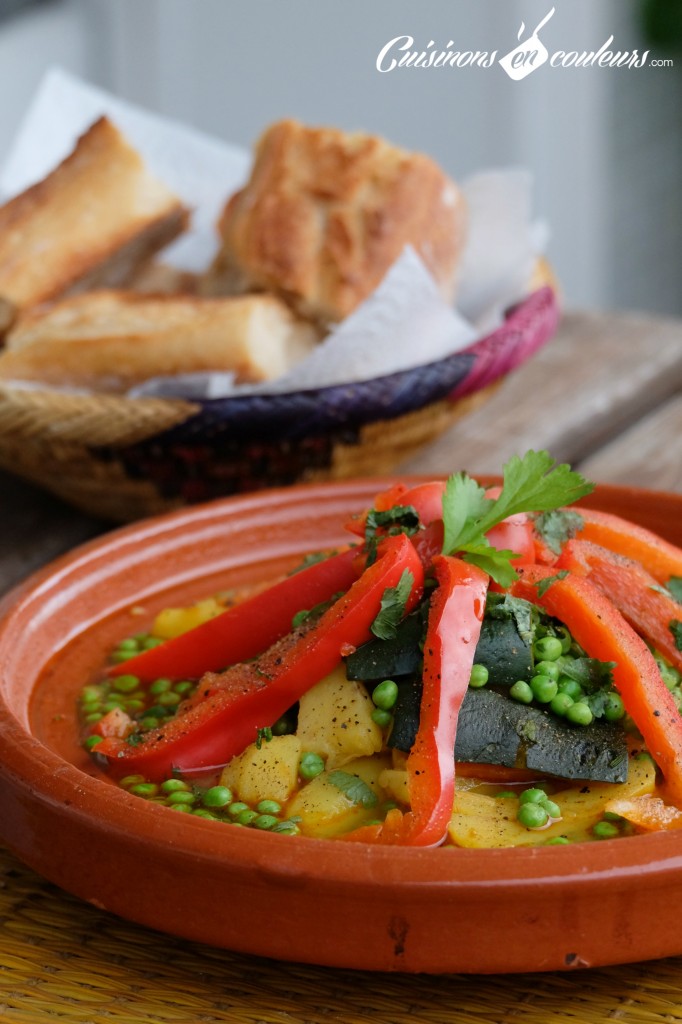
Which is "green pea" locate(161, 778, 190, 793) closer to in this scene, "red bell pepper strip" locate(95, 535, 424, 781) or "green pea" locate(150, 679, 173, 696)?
"red bell pepper strip" locate(95, 535, 424, 781)

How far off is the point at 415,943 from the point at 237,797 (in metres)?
0.40

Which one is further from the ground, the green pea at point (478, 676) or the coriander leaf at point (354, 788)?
the green pea at point (478, 676)

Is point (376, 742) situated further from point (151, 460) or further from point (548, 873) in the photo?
point (151, 460)

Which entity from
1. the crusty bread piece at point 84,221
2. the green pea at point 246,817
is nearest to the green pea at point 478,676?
the green pea at point 246,817

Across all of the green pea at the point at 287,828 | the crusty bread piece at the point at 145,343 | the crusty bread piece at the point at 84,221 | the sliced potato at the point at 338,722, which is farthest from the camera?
the crusty bread piece at the point at 84,221

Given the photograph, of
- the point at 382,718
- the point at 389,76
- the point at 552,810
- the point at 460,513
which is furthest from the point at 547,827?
the point at 389,76

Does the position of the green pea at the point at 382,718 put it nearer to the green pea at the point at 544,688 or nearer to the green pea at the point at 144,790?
the green pea at the point at 544,688

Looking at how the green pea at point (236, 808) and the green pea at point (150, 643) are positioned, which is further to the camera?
the green pea at point (150, 643)

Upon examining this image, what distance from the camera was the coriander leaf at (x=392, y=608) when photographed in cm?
178

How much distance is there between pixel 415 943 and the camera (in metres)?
1.45

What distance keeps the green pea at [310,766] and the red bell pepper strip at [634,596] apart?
466mm

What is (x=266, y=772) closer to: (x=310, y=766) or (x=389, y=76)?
(x=310, y=766)

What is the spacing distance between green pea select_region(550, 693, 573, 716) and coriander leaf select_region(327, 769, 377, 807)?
0.91ft

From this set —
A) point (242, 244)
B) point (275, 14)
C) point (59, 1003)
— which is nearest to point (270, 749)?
point (59, 1003)
